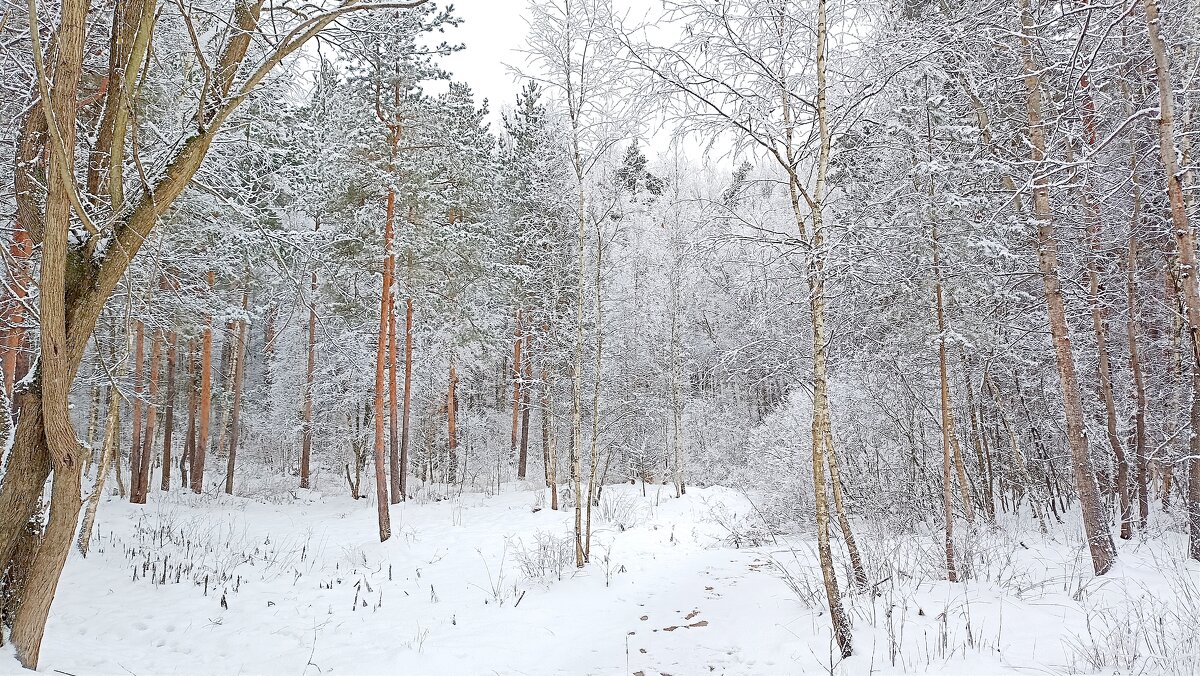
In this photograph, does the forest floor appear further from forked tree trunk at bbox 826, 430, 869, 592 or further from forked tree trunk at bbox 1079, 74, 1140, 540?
forked tree trunk at bbox 1079, 74, 1140, 540

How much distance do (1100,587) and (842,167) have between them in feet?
15.7

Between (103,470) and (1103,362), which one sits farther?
(1103,362)

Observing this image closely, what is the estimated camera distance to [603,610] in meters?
6.31

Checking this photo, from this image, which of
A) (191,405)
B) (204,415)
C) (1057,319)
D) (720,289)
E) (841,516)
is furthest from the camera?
(191,405)

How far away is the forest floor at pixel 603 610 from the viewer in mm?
4113

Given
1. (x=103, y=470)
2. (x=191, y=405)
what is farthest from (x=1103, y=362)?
(x=191, y=405)

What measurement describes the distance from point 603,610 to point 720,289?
16.8ft

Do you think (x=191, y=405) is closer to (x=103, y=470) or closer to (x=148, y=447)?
(x=148, y=447)

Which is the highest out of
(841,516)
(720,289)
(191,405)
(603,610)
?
(720,289)

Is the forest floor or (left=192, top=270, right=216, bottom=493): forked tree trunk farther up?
(left=192, top=270, right=216, bottom=493): forked tree trunk

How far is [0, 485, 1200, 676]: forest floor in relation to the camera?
4.11 meters

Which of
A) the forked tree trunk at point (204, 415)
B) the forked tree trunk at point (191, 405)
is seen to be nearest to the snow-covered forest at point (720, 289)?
the forked tree trunk at point (204, 415)

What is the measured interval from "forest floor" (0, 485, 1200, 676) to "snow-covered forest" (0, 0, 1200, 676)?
0.05 metres

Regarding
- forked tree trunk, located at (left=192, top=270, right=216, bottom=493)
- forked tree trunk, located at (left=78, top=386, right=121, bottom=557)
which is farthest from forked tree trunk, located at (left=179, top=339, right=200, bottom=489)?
forked tree trunk, located at (left=78, top=386, right=121, bottom=557)
